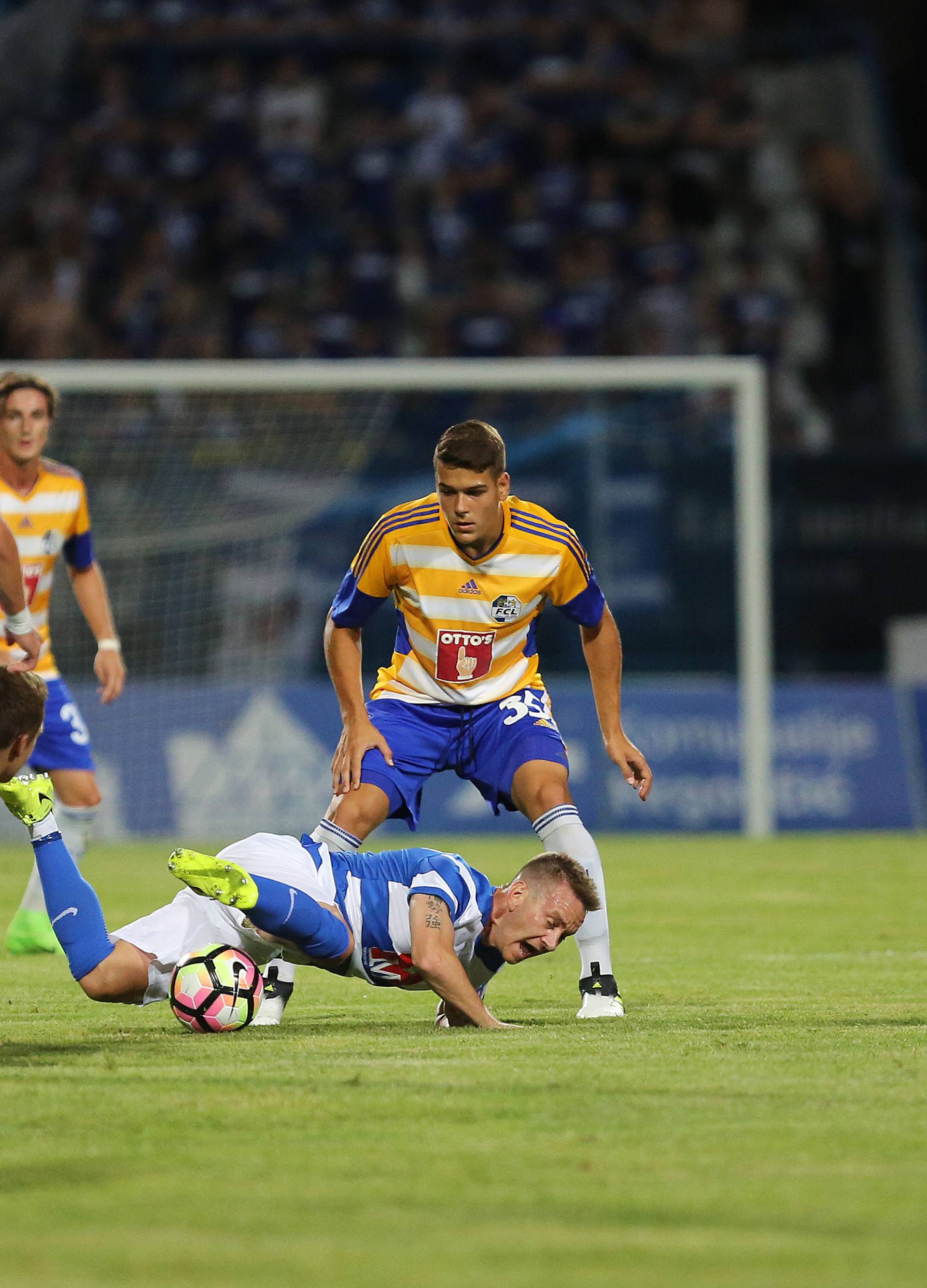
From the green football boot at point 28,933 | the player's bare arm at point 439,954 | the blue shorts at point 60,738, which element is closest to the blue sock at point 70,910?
the player's bare arm at point 439,954

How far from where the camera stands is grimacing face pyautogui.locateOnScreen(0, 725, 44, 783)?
5520 mm

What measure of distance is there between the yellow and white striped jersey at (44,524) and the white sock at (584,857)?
10.1 feet

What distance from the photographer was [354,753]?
6570 millimetres

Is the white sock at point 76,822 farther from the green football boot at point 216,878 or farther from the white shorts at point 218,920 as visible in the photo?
the green football boot at point 216,878

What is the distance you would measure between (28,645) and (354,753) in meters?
1.53

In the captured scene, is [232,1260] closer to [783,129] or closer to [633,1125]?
[633,1125]

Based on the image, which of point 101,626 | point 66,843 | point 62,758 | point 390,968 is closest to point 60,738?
point 62,758

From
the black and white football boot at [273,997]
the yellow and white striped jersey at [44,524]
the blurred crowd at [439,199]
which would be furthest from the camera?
the blurred crowd at [439,199]

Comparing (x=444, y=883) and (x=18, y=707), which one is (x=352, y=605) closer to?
(x=444, y=883)

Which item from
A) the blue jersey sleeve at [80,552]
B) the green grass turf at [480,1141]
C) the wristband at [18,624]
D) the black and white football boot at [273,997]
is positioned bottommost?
the green grass turf at [480,1141]

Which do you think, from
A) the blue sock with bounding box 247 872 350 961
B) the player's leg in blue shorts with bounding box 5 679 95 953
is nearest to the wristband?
the player's leg in blue shorts with bounding box 5 679 95 953

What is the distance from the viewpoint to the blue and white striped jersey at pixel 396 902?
5.62 meters

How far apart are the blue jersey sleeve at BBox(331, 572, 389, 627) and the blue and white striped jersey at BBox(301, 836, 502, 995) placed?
1142 mm

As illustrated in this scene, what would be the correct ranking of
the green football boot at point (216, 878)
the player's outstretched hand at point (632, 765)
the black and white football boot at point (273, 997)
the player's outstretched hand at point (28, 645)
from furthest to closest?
the player's outstretched hand at point (28, 645)
the player's outstretched hand at point (632, 765)
the black and white football boot at point (273, 997)
the green football boot at point (216, 878)
